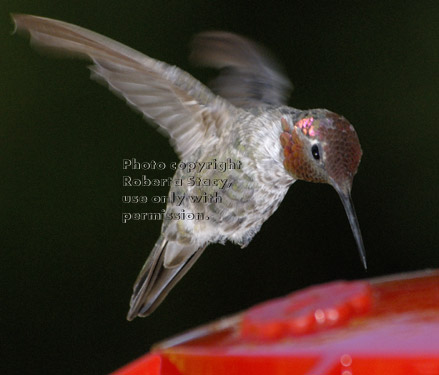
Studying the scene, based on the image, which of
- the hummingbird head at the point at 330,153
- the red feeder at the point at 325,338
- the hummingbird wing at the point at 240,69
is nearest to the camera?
the red feeder at the point at 325,338

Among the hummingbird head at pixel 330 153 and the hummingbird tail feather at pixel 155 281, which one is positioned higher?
the hummingbird head at pixel 330 153

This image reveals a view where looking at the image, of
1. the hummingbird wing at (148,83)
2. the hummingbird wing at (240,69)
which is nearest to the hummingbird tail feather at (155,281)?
the hummingbird wing at (148,83)

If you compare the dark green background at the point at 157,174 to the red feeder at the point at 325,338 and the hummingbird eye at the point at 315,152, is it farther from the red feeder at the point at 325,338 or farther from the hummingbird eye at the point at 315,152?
the red feeder at the point at 325,338

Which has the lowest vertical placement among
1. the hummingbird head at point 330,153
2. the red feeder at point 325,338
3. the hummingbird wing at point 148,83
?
the red feeder at point 325,338

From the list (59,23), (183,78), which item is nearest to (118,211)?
(183,78)

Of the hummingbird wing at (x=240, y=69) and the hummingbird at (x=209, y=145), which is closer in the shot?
the hummingbird at (x=209, y=145)
